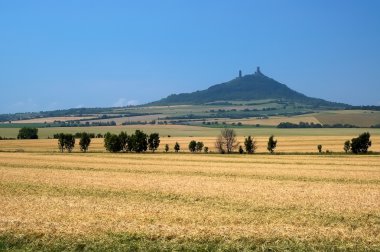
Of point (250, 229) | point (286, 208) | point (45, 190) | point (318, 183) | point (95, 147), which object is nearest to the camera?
point (250, 229)

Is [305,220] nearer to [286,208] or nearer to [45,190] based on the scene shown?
[286,208]

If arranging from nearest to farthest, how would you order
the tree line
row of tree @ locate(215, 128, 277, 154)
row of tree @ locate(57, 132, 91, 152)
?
1. row of tree @ locate(215, 128, 277, 154)
2. the tree line
3. row of tree @ locate(57, 132, 91, 152)

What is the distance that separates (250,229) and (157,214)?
20.7 ft

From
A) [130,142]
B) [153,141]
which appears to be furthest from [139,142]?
[153,141]

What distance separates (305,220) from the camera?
24625mm

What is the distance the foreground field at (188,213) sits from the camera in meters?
19.6

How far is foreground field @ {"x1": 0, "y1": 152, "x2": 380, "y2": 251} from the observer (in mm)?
19594

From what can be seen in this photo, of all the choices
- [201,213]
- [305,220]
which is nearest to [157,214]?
[201,213]

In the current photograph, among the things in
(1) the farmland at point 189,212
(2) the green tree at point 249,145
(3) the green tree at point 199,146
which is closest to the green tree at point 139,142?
(3) the green tree at point 199,146

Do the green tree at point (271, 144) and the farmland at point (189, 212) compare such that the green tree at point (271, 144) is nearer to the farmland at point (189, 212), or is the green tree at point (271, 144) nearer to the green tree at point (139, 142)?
the green tree at point (139, 142)

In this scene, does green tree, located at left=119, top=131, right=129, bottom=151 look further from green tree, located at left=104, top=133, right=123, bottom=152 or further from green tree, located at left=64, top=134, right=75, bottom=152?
green tree, located at left=64, top=134, right=75, bottom=152

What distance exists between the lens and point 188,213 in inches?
1038

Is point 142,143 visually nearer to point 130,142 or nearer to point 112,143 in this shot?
point 130,142

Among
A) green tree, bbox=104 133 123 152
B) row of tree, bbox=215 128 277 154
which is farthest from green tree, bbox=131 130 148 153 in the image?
row of tree, bbox=215 128 277 154
